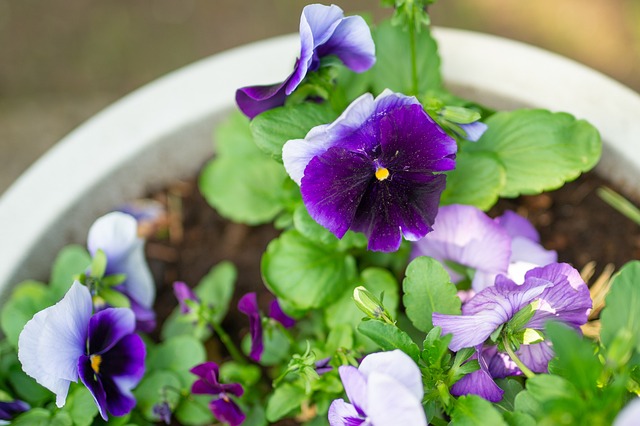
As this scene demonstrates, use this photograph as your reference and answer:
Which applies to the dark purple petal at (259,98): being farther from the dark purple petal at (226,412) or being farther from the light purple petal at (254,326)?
the dark purple petal at (226,412)

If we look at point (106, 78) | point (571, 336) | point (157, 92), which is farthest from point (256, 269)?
point (106, 78)

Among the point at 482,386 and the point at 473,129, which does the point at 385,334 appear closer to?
the point at 482,386

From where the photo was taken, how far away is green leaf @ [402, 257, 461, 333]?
650 mm

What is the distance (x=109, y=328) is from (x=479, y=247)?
367mm

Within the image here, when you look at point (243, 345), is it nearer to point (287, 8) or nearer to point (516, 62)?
point (516, 62)

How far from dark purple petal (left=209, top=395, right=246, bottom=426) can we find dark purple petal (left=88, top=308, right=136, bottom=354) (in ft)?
0.39

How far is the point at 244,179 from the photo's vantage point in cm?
93

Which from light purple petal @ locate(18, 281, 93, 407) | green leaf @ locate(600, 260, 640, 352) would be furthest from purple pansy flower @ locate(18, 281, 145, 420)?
green leaf @ locate(600, 260, 640, 352)

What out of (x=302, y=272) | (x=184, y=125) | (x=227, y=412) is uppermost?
(x=184, y=125)

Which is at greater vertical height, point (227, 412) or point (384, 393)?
point (384, 393)

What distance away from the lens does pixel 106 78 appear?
158 cm

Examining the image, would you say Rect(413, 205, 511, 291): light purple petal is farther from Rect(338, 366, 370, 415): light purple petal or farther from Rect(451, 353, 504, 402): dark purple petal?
Rect(338, 366, 370, 415): light purple petal

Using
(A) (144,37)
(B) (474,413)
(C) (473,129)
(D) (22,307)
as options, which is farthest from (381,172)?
(A) (144,37)

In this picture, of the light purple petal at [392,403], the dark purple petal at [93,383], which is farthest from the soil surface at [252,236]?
the light purple petal at [392,403]
